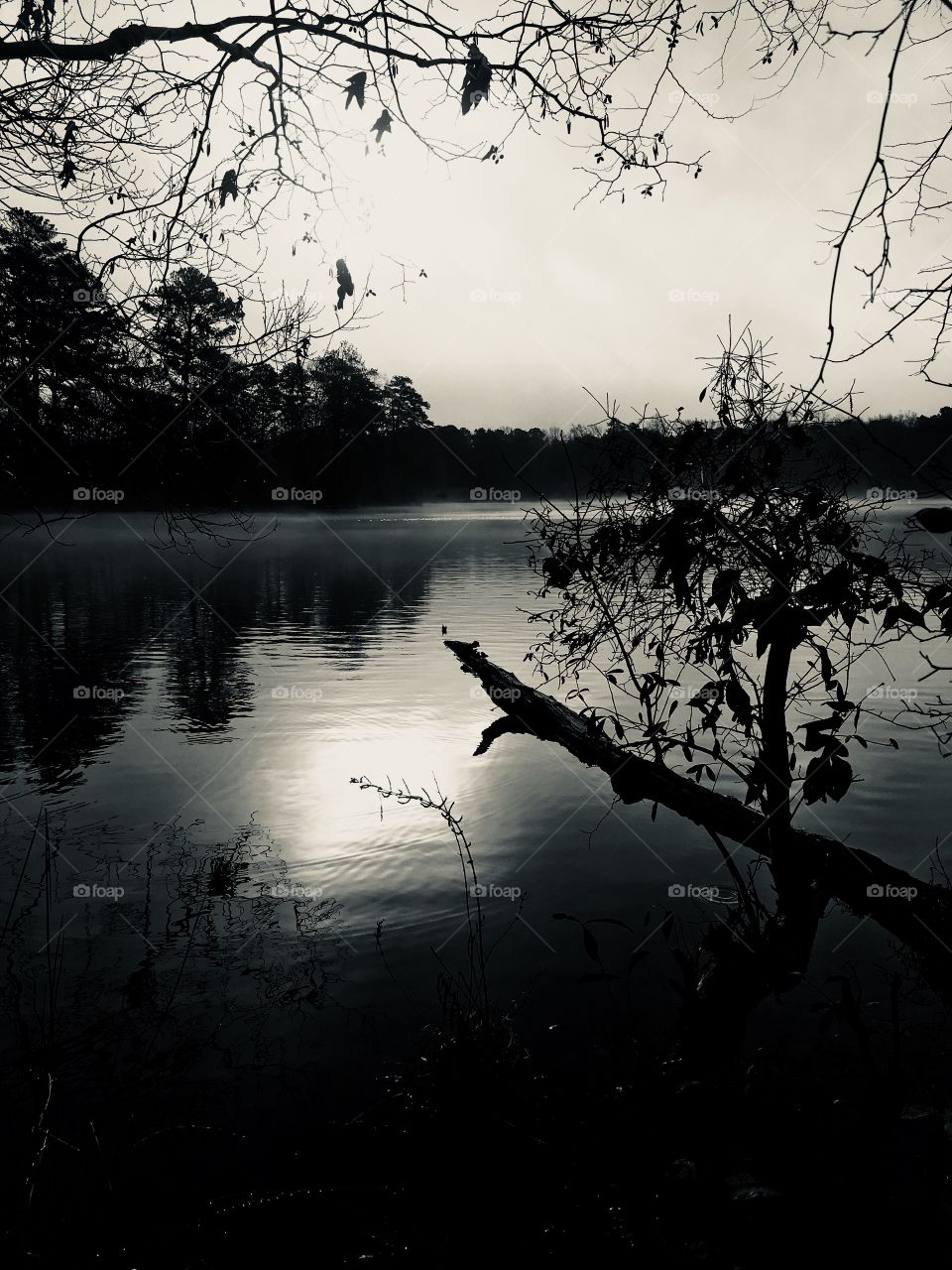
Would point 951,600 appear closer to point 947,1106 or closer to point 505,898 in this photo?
point 947,1106

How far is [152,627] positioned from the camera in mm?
24688

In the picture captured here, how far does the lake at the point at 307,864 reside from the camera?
18.0 feet

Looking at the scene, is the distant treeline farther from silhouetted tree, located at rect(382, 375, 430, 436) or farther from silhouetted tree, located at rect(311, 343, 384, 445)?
silhouetted tree, located at rect(382, 375, 430, 436)

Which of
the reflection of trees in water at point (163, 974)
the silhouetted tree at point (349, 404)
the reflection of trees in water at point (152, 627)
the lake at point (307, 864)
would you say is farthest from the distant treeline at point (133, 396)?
the silhouetted tree at point (349, 404)

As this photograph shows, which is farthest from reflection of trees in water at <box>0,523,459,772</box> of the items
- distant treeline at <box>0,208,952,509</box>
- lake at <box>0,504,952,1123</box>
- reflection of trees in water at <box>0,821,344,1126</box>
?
distant treeline at <box>0,208,952,509</box>

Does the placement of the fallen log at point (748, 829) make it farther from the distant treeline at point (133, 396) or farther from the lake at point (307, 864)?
the distant treeline at point (133, 396)

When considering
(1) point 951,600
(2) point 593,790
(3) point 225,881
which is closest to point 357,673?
(2) point 593,790

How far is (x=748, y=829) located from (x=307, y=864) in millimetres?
4404

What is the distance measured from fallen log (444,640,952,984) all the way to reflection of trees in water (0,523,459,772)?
22.4 ft

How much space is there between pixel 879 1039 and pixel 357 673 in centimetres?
1406

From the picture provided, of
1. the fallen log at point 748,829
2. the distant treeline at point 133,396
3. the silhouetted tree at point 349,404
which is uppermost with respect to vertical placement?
the silhouetted tree at point 349,404

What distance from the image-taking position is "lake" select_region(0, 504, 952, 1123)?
5.48 m

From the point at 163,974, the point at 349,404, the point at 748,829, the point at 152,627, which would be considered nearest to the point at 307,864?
the point at 163,974

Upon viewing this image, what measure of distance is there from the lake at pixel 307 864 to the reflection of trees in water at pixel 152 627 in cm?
14
